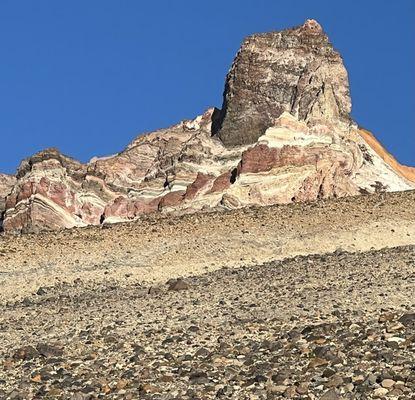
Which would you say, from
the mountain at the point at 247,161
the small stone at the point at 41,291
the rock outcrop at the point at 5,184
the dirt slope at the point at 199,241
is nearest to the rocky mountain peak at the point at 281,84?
the mountain at the point at 247,161

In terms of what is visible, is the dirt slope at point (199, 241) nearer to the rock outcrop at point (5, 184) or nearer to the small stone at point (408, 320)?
the small stone at point (408, 320)

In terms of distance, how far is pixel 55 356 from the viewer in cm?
1672

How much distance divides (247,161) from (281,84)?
9.05m

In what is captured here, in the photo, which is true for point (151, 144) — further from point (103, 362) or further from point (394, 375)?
point (394, 375)

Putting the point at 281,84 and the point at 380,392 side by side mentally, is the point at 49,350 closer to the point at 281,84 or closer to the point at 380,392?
the point at 380,392

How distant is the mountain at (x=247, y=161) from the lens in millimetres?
41688

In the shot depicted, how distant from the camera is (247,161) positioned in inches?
1645

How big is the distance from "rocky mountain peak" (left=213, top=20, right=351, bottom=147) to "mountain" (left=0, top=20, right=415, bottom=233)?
50 millimetres

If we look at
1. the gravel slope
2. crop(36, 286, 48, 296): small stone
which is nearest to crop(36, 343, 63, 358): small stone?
the gravel slope

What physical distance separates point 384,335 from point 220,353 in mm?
2528

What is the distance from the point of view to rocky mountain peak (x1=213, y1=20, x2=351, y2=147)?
1917 inches

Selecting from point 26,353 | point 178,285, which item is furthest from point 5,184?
point 26,353

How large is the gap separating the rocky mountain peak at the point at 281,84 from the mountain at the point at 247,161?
50mm

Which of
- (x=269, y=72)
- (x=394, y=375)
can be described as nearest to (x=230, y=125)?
(x=269, y=72)
